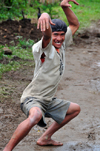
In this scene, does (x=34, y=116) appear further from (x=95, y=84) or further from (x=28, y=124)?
(x=95, y=84)

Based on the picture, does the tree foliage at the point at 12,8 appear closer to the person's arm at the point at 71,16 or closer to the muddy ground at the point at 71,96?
the muddy ground at the point at 71,96

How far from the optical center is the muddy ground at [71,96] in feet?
11.0

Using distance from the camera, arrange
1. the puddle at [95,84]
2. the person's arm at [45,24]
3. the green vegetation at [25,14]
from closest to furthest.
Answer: the person's arm at [45,24], the puddle at [95,84], the green vegetation at [25,14]

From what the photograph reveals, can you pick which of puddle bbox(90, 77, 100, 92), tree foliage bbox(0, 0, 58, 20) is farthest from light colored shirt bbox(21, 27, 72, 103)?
tree foliage bbox(0, 0, 58, 20)

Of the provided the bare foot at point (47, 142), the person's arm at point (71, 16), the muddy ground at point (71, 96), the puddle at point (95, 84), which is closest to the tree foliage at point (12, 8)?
the muddy ground at point (71, 96)

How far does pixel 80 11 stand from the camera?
49.2 ft

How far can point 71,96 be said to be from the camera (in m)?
4.95

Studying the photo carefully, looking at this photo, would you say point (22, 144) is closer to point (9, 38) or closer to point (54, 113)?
point (54, 113)

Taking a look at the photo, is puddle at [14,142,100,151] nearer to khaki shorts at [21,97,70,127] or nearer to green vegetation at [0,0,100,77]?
khaki shorts at [21,97,70,127]

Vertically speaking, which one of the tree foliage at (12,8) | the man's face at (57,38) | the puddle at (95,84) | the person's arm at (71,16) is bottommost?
the puddle at (95,84)

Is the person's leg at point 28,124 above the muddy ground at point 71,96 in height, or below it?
above

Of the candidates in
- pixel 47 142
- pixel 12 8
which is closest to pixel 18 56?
pixel 47 142

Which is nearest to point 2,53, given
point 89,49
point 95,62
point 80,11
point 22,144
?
point 95,62

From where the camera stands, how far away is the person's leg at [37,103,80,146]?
10.3ft
